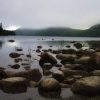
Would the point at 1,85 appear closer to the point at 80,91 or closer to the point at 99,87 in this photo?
the point at 80,91

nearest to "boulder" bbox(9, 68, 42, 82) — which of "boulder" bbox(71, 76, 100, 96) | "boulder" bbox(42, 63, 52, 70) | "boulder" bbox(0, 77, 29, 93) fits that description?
"boulder" bbox(0, 77, 29, 93)

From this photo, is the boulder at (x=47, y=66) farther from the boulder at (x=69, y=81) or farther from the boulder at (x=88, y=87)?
the boulder at (x=88, y=87)

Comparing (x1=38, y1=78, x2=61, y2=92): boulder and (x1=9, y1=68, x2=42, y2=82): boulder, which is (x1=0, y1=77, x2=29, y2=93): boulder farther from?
(x1=9, y1=68, x2=42, y2=82): boulder

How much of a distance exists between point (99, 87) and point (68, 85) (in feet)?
7.15

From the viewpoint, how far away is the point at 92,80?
13266mm

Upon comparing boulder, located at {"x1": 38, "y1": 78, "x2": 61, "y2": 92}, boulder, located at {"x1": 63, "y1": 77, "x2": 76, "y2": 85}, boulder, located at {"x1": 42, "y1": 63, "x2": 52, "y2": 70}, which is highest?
boulder, located at {"x1": 38, "y1": 78, "x2": 61, "y2": 92}

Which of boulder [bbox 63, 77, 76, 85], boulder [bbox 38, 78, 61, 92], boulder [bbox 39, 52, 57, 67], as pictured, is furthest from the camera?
boulder [bbox 39, 52, 57, 67]

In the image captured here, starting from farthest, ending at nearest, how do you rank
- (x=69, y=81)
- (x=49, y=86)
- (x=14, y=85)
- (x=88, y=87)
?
(x=69, y=81), (x=14, y=85), (x=49, y=86), (x=88, y=87)

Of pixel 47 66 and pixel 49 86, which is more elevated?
pixel 49 86

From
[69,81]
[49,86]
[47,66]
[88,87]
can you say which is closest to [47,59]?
[47,66]

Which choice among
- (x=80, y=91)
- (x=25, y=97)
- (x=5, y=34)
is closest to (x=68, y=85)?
(x=80, y=91)

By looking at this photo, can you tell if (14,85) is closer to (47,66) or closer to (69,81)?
(69,81)

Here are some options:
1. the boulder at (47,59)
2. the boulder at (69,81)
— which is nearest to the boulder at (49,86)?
the boulder at (69,81)

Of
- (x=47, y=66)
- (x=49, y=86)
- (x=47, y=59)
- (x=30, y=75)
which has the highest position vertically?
(x=49, y=86)
